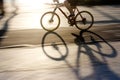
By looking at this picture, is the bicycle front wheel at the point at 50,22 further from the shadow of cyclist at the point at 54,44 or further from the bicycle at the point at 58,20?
the shadow of cyclist at the point at 54,44

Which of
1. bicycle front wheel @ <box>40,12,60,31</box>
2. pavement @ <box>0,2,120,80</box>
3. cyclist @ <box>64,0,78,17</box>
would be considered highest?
cyclist @ <box>64,0,78,17</box>

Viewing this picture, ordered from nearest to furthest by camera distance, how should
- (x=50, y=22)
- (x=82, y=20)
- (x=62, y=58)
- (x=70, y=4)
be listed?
(x=62, y=58), (x=70, y=4), (x=50, y=22), (x=82, y=20)

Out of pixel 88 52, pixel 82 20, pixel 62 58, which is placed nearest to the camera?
pixel 62 58

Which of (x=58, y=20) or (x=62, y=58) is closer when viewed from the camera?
(x=62, y=58)

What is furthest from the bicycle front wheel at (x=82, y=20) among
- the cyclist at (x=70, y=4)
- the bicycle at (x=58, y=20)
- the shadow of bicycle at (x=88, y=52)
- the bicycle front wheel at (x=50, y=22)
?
the bicycle front wheel at (x=50, y=22)

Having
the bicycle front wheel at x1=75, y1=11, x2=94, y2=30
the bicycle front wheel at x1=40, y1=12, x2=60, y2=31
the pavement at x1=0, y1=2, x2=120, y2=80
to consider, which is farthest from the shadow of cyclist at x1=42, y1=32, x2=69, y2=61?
the bicycle front wheel at x1=75, y1=11, x2=94, y2=30

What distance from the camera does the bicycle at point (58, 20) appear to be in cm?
1403

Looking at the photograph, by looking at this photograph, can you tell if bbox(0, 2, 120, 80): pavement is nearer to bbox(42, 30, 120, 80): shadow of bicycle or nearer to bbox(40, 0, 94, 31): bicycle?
bbox(42, 30, 120, 80): shadow of bicycle

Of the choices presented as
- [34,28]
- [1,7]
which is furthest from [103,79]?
[1,7]

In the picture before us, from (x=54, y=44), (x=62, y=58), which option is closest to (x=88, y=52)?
(x=62, y=58)

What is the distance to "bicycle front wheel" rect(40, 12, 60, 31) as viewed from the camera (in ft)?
46.1

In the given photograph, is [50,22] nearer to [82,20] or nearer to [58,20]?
[58,20]

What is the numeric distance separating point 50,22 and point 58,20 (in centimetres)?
28

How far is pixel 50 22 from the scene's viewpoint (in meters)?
14.1
